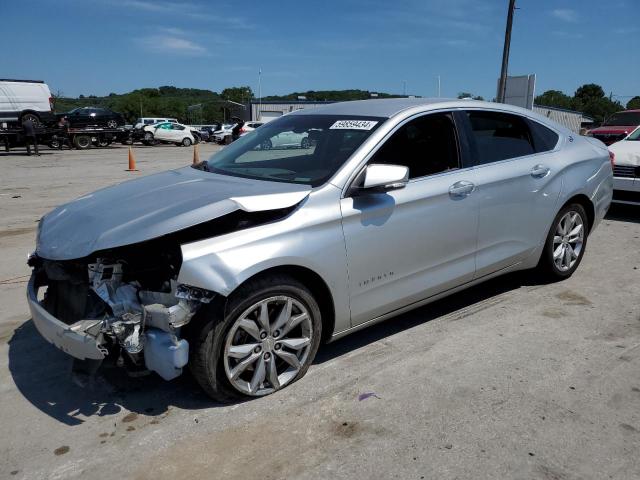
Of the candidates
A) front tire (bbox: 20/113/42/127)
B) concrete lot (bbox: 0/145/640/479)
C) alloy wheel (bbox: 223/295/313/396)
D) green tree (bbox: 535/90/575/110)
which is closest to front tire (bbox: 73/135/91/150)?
front tire (bbox: 20/113/42/127)

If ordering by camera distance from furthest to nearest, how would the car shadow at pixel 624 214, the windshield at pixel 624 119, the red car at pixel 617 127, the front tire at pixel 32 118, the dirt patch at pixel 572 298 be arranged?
1. the front tire at pixel 32 118
2. the windshield at pixel 624 119
3. the red car at pixel 617 127
4. the car shadow at pixel 624 214
5. the dirt patch at pixel 572 298

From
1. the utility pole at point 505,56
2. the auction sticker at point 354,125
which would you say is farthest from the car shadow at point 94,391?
the utility pole at point 505,56

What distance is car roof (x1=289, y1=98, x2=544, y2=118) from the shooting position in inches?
156

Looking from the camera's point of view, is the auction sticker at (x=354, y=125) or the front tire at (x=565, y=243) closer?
the auction sticker at (x=354, y=125)

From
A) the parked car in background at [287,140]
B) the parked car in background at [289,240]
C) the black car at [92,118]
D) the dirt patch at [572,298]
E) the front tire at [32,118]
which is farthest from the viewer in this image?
the black car at [92,118]

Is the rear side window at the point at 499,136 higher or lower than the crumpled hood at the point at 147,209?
higher

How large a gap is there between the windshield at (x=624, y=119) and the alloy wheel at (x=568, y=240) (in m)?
11.0

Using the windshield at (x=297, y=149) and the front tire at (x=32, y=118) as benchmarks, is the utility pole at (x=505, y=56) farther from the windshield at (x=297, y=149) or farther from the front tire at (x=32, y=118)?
the front tire at (x=32, y=118)

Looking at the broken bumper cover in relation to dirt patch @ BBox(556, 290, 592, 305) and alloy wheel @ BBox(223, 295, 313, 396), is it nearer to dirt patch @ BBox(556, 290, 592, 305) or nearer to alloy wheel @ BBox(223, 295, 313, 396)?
alloy wheel @ BBox(223, 295, 313, 396)

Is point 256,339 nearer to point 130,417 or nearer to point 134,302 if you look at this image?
point 134,302

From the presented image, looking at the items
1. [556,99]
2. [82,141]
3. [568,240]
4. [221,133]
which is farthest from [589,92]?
[568,240]

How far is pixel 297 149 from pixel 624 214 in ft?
22.3

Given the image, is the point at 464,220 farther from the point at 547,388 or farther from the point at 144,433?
the point at 144,433

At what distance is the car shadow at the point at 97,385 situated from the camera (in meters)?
3.14
